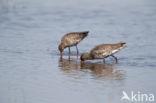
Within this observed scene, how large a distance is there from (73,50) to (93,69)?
10.7ft

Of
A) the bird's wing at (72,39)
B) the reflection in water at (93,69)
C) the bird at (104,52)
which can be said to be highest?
the bird's wing at (72,39)

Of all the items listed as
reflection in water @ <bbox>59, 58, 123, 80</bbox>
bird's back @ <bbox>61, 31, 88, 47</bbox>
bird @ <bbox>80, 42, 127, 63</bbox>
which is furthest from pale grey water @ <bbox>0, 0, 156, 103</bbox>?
bird's back @ <bbox>61, 31, 88, 47</bbox>

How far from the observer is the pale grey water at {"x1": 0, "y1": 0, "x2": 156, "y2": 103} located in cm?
965

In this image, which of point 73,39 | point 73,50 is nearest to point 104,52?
Result: point 73,39

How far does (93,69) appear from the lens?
12.5 metres

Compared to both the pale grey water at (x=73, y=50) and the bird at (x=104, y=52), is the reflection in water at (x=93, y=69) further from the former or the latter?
the bird at (x=104, y=52)

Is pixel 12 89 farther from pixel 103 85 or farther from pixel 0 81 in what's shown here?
pixel 103 85

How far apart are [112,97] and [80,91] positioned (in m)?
0.79

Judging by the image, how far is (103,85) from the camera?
10.1 m

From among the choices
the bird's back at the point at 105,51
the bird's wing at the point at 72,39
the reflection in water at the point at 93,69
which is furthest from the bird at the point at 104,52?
the bird's wing at the point at 72,39

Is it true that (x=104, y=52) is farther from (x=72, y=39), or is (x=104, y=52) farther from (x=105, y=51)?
(x=72, y=39)

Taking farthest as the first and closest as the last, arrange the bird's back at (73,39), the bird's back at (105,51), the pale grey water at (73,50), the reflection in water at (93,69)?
1. the bird's back at (73,39)
2. the bird's back at (105,51)
3. the reflection in water at (93,69)
4. the pale grey water at (73,50)

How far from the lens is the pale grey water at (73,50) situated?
965cm

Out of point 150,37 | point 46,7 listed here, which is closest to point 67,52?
point 150,37
